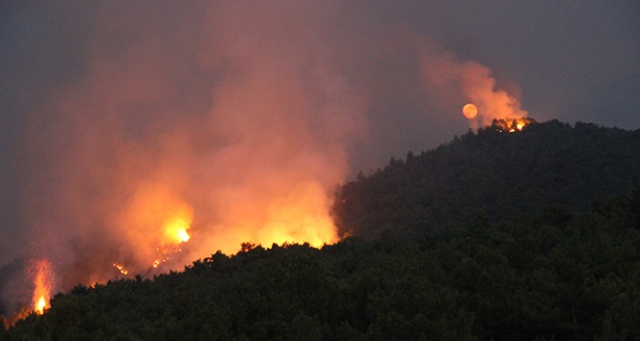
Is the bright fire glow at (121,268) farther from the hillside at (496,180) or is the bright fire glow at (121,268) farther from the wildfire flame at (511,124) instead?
the wildfire flame at (511,124)

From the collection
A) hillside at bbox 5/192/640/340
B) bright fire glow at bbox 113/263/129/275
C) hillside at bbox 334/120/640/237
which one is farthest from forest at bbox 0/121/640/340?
bright fire glow at bbox 113/263/129/275

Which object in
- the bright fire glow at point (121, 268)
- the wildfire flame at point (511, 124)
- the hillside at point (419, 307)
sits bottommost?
the hillside at point (419, 307)

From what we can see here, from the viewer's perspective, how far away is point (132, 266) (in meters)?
105

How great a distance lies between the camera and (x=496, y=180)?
11356cm

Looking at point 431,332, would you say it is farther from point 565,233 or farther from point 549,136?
point 549,136

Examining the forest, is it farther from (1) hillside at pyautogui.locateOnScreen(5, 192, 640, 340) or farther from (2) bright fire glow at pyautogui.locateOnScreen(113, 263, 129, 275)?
(2) bright fire glow at pyautogui.locateOnScreen(113, 263, 129, 275)

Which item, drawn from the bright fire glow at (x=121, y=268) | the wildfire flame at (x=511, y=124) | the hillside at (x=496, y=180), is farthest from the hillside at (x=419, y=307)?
the wildfire flame at (x=511, y=124)

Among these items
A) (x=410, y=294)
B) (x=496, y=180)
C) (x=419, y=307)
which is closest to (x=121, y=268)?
(x=496, y=180)

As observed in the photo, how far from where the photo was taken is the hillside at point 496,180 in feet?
321

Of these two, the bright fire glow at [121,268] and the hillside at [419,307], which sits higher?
the bright fire glow at [121,268]

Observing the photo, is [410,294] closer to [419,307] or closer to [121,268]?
[419,307]

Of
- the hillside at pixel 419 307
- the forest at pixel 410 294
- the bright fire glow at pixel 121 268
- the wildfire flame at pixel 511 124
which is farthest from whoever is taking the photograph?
the wildfire flame at pixel 511 124

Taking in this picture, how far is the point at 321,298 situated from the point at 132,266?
8716 centimetres

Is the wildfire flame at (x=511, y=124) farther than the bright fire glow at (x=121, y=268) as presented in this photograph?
Yes
